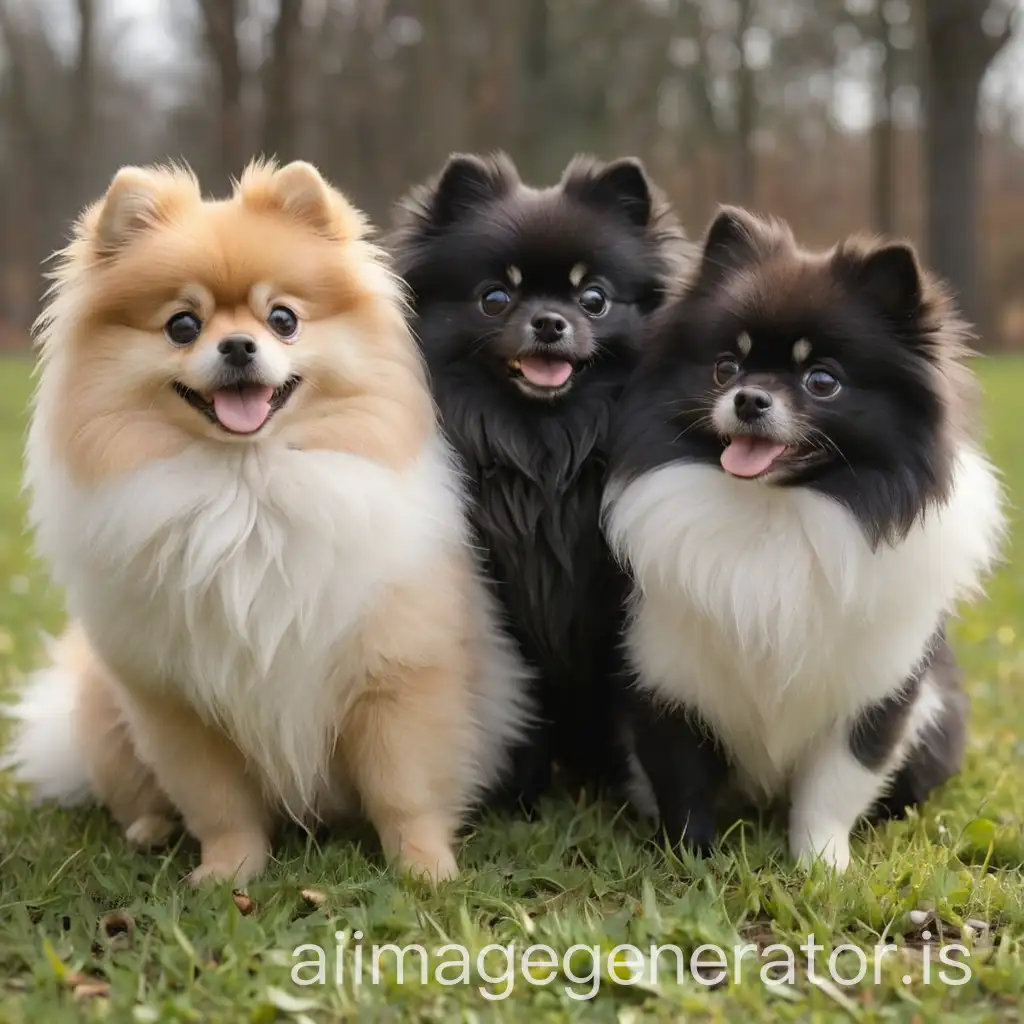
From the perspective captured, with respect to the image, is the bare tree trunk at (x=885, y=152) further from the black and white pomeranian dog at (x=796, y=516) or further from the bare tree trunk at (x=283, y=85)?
the black and white pomeranian dog at (x=796, y=516)

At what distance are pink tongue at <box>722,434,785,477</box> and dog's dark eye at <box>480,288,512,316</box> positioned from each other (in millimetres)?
821

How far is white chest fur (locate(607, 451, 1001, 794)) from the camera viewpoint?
112 inches

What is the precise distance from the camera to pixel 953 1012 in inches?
90.9

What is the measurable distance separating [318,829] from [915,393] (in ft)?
6.83

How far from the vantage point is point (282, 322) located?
9.23ft

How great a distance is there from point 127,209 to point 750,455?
1668mm

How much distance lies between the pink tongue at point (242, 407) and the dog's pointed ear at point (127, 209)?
50cm

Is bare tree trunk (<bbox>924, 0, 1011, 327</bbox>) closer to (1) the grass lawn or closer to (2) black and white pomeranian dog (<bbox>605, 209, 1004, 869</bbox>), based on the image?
(2) black and white pomeranian dog (<bbox>605, 209, 1004, 869</bbox>)

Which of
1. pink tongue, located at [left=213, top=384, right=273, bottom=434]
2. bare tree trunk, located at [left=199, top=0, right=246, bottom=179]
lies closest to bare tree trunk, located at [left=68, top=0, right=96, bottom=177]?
bare tree trunk, located at [left=199, top=0, right=246, bottom=179]

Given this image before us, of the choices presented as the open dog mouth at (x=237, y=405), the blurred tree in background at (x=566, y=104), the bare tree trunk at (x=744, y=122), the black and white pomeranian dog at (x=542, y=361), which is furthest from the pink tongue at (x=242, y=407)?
the bare tree trunk at (x=744, y=122)

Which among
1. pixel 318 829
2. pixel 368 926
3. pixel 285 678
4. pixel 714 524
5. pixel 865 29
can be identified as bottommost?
pixel 318 829

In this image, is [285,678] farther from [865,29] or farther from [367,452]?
[865,29]

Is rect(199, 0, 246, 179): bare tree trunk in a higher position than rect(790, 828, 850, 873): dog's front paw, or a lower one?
higher

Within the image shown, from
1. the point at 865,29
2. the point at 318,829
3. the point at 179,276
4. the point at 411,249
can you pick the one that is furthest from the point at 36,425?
the point at 865,29
